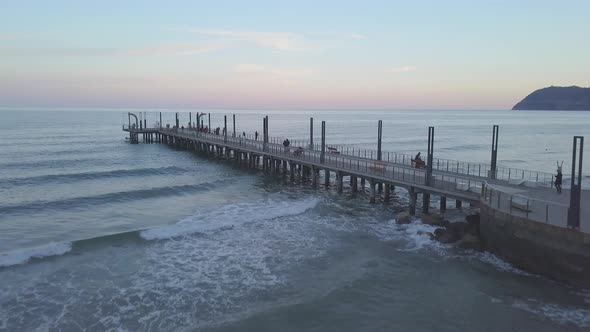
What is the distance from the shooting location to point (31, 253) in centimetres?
1719

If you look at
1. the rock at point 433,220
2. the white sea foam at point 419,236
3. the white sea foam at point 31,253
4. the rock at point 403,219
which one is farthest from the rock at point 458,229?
the white sea foam at point 31,253

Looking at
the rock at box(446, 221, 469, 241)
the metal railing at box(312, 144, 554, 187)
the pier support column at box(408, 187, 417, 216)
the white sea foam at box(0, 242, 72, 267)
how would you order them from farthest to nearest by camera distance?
the pier support column at box(408, 187, 417, 216) → the metal railing at box(312, 144, 554, 187) → the rock at box(446, 221, 469, 241) → the white sea foam at box(0, 242, 72, 267)

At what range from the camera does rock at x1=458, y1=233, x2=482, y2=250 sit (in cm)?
1738

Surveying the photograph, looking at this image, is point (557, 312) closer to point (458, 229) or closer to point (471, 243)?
point (471, 243)

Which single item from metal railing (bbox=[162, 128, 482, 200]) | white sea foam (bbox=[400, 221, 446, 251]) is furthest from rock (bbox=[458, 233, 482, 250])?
metal railing (bbox=[162, 128, 482, 200])

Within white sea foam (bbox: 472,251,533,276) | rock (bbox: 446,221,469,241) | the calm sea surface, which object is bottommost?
the calm sea surface

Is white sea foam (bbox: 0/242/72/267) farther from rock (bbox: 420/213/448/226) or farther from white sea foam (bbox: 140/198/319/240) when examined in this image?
rock (bbox: 420/213/448/226)

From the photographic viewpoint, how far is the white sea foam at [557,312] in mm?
11859

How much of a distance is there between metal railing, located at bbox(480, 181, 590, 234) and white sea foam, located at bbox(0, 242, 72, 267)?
16424 millimetres

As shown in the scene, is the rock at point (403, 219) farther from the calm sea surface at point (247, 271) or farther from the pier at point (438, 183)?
the pier at point (438, 183)

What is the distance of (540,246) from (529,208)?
155 centimetres

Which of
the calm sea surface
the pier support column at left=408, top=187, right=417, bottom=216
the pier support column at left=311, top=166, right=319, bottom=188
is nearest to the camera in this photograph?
the calm sea surface

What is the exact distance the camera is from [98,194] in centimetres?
2933

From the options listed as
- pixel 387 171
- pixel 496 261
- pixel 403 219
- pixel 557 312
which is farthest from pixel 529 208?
pixel 387 171
